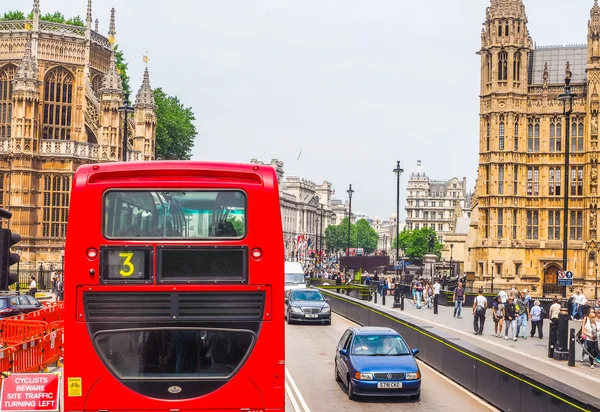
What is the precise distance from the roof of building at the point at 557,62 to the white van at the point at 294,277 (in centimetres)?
2822

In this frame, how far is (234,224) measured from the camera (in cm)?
1059

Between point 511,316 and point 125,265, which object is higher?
point 125,265

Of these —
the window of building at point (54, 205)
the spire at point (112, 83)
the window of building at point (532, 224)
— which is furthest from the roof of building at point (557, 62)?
the window of building at point (54, 205)

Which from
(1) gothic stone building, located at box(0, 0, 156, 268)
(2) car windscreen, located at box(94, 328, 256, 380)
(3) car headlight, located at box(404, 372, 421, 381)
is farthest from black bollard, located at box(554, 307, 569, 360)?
(1) gothic stone building, located at box(0, 0, 156, 268)

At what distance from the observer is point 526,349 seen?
27828mm

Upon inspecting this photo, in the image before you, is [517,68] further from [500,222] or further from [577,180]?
[500,222]

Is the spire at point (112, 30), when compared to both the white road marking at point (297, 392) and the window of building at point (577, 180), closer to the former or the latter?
the window of building at point (577, 180)

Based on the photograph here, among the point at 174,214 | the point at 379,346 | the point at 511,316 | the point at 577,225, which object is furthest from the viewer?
the point at 577,225

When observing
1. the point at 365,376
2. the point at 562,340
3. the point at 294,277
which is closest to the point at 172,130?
the point at 294,277

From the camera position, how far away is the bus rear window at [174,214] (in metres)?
10.5

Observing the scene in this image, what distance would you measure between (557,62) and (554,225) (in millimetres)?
12737

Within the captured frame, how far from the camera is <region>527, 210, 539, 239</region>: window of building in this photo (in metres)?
60.8

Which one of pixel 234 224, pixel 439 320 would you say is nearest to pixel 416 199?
pixel 439 320

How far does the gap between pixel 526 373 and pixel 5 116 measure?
184 feet
